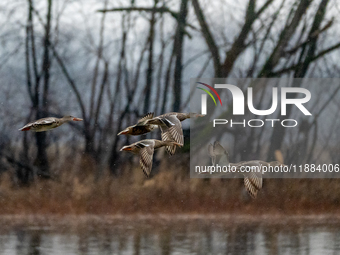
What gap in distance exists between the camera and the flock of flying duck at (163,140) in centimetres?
268

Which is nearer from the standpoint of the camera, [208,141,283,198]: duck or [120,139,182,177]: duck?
[120,139,182,177]: duck

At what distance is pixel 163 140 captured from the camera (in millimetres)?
2764

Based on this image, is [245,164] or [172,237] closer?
[172,237]

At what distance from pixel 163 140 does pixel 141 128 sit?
0.16m

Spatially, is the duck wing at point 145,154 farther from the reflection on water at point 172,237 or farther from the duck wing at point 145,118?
the reflection on water at point 172,237

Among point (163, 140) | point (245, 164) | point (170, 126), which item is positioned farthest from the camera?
point (245, 164)

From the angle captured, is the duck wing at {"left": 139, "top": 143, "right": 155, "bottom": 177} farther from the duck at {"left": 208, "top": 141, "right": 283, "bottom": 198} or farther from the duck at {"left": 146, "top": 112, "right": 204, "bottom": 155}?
the duck at {"left": 208, "top": 141, "right": 283, "bottom": 198}

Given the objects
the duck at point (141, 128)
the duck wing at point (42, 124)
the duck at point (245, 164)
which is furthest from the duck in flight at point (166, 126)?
the duck wing at point (42, 124)

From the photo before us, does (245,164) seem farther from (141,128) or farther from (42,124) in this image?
(42,124)

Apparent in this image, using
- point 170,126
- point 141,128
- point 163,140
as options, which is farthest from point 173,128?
point 141,128

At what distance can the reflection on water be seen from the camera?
2807 mm

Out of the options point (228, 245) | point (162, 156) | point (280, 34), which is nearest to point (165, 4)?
point (280, 34)

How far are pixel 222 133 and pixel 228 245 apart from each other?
0.66 metres

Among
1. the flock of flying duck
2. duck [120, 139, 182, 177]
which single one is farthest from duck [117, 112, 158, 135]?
duck [120, 139, 182, 177]
